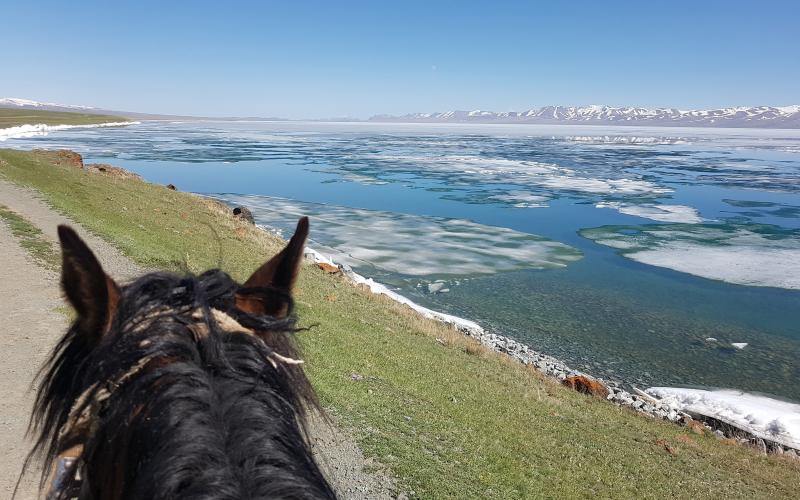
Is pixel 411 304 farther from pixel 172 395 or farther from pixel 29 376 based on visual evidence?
pixel 172 395

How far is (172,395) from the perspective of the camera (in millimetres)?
1480

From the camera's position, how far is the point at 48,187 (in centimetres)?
2269

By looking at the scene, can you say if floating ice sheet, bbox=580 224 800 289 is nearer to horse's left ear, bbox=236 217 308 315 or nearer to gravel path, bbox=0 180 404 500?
gravel path, bbox=0 180 404 500

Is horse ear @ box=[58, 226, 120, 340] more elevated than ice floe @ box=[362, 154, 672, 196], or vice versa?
horse ear @ box=[58, 226, 120, 340]

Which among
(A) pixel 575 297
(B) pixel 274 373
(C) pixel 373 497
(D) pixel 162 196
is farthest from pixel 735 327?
(D) pixel 162 196

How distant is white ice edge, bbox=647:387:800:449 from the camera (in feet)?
→ 45.5

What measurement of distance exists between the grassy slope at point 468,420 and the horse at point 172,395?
420 cm

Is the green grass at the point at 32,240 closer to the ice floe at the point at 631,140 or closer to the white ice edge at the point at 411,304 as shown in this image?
the white ice edge at the point at 411,304

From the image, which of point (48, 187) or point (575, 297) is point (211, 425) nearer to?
point (575, 297)

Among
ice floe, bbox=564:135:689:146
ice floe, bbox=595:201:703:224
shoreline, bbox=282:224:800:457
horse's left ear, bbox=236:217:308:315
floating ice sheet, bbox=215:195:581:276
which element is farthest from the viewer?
ice floe, bbox=564:135:689:146

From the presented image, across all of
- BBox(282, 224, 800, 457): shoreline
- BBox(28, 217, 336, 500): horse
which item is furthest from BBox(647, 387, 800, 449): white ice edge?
BBox(28, 217, 336, 500): horse

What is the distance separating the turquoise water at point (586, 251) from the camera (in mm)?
18734

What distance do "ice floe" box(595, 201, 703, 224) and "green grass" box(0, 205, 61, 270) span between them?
123 feet

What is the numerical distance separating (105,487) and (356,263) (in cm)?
2530
